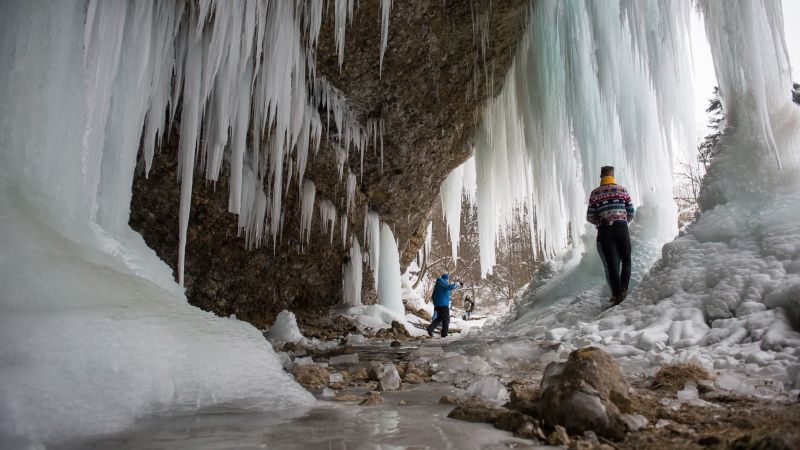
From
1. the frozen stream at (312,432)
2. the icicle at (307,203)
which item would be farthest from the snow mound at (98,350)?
the icicle at (307,203)

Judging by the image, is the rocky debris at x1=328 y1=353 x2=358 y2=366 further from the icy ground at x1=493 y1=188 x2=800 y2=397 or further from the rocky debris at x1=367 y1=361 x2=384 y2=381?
the icy ground at x1=493 y1=188 x2=800 y2=397

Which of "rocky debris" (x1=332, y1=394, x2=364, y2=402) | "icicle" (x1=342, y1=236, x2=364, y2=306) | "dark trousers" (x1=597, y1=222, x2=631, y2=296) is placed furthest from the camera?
"icicle" (x1=342, y1=236, x2=364, y2=306)

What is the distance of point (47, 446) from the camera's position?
1.13 m

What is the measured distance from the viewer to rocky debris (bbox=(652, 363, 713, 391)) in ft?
6.28

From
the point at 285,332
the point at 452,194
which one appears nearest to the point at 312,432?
the point at 285,332

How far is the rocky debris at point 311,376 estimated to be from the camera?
2.44 m

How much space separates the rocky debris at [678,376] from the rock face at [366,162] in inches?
173

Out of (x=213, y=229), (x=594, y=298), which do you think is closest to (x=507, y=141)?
(x=594, y=298)

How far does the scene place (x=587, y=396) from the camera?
4.32 feet

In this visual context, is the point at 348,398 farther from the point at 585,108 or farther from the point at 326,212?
the point at 326,212

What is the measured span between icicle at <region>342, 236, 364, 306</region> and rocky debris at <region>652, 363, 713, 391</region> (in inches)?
269

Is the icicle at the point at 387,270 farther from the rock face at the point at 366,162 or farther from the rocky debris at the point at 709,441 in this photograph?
the rocky debris at the point at 709,441

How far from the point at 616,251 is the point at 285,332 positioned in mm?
4140

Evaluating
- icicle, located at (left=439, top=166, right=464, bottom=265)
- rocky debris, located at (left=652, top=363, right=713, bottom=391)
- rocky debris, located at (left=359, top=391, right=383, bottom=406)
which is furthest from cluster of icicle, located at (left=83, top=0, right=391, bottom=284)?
icicle, located at (left=439, top=166, right=464, bottom=265)
